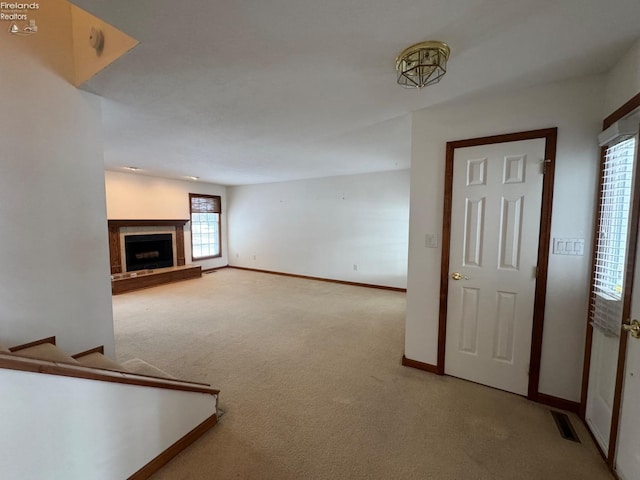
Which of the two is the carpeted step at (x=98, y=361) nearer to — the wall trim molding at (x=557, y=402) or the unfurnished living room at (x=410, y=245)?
the unfurnished living room at (x=410, y=245)

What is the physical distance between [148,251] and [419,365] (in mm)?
5900

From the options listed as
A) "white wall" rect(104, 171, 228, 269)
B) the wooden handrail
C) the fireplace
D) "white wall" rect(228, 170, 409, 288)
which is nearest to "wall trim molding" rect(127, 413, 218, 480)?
the wooden handrail

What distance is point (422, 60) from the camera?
1457 millimetres

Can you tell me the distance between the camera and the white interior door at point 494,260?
1977 mm

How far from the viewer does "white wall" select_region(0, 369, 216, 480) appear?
0.97m

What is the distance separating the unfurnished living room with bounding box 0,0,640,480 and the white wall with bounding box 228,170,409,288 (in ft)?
7.80

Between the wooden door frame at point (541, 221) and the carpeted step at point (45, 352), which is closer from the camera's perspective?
the carpeted step at point (45, 352)

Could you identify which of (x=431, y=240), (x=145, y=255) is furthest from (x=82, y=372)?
(x=145, y=255)

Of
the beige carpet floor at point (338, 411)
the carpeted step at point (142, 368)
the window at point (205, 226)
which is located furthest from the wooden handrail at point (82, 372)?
the window at point (205, 226)

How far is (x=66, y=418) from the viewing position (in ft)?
3.62

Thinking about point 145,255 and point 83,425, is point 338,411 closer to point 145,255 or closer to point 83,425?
point 83,425

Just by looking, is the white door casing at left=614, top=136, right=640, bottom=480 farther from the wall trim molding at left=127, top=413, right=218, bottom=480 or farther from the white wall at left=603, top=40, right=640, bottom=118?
the wall trim molding at left=127, top=413, right=218, bottom=480

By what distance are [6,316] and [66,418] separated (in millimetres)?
1171

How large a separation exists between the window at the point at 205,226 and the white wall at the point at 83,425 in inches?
227
